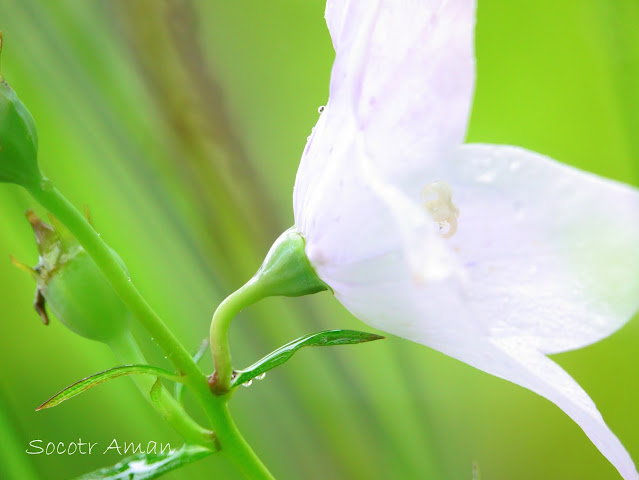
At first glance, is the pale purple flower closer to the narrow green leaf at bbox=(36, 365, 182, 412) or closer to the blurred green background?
the narrow green leaf at bbox=(36, 365, 182, 412)

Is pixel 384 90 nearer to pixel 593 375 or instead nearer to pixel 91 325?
pixel 91 325

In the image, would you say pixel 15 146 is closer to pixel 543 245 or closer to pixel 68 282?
pixel 68 282


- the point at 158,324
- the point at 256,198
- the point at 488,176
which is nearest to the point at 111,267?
the point at 158,324

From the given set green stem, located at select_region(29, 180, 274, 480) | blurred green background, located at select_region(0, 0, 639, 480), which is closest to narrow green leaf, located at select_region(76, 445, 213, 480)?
green stem, located at select_region(29, 180, 274, 480)

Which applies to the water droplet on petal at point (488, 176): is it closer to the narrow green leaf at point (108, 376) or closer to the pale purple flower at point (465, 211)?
the pale purple flower at point (465, 211)

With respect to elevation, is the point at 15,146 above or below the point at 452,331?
above

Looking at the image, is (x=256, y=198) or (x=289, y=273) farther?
(x=256, y=198)
